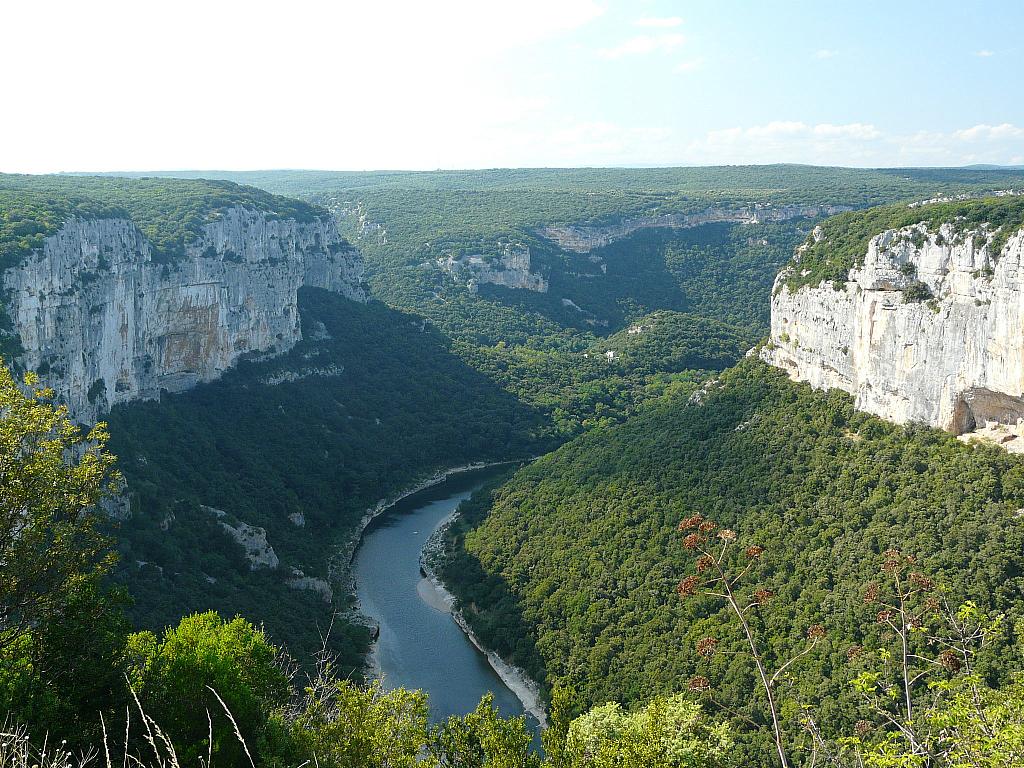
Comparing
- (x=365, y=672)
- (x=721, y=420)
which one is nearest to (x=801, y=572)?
(x=721, y=420)

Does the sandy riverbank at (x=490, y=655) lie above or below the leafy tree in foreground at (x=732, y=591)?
below

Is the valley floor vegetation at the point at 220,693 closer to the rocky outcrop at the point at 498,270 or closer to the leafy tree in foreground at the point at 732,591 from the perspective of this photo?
the leafy tree in foreground at the point at 732,591

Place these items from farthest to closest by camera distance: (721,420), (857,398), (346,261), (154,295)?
(346,261) < (154,295) < (721,420) < (857,398)

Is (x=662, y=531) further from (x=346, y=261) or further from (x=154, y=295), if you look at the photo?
(x=346, y=261)

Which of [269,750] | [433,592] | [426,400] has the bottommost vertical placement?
[433,592]

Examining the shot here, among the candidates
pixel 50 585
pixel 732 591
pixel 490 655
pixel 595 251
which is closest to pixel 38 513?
pixel 50 585

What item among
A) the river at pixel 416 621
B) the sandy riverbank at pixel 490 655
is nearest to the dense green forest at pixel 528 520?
the sandy riverbank at pixel 490 655

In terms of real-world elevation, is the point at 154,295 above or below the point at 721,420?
above
